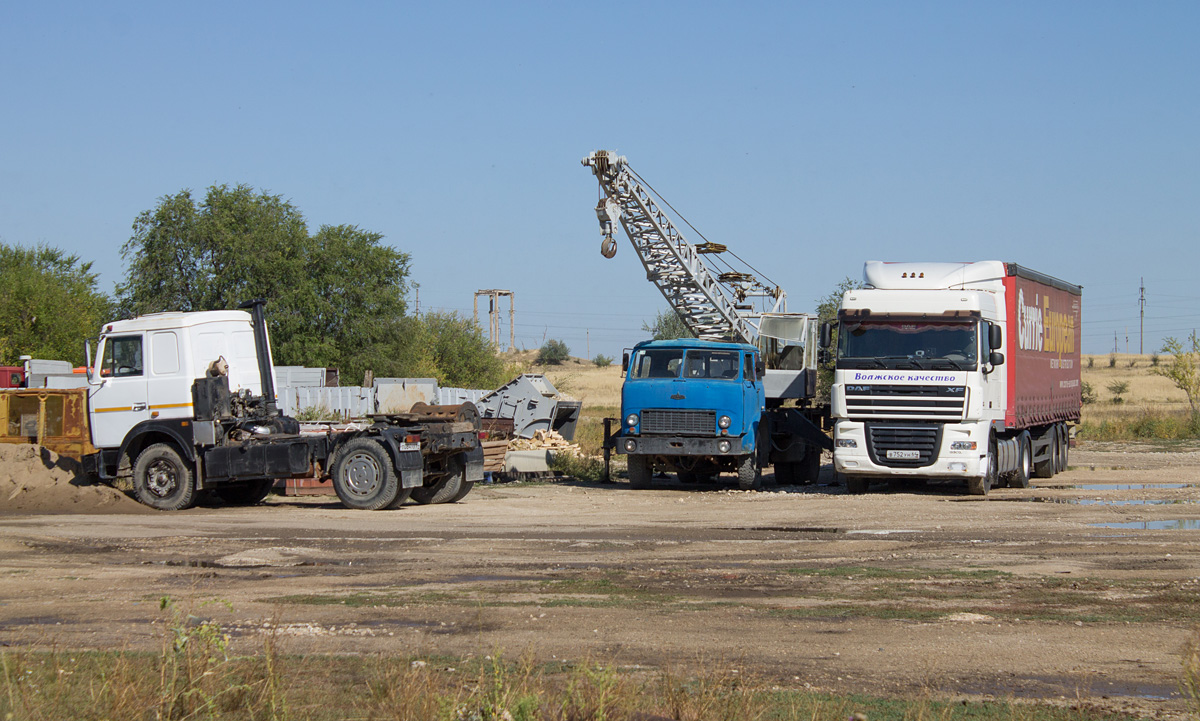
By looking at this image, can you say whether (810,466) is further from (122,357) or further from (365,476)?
(122,357)

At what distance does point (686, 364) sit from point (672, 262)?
30.3ft

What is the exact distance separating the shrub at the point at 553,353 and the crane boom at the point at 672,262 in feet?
339

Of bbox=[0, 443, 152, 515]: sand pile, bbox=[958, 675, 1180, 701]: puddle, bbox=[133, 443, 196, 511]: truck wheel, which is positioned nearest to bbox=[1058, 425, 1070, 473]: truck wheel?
bbox=[133, 443, 196, 511]: truck wheel

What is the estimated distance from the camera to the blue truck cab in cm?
1966

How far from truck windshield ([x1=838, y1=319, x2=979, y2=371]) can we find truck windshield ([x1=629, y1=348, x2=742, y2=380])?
225 cm

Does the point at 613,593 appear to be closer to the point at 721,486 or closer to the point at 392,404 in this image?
the point at 721,486

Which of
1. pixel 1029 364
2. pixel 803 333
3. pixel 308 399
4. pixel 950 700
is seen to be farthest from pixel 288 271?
→ pixel 950 700

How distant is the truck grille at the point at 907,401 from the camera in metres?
17.9

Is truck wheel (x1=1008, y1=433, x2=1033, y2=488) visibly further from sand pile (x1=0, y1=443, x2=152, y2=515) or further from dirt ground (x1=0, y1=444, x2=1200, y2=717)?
sand pile (x1=0, y1=443, x2=152, y2=515)

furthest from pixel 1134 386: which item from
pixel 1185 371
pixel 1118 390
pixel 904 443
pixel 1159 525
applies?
pixel 1159 525

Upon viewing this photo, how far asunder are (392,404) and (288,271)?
17.3 meters

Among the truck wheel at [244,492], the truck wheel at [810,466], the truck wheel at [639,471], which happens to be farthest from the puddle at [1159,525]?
the truck wheel at [244,492]

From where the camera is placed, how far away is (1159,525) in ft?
46.0

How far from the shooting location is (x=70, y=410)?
18156mm
